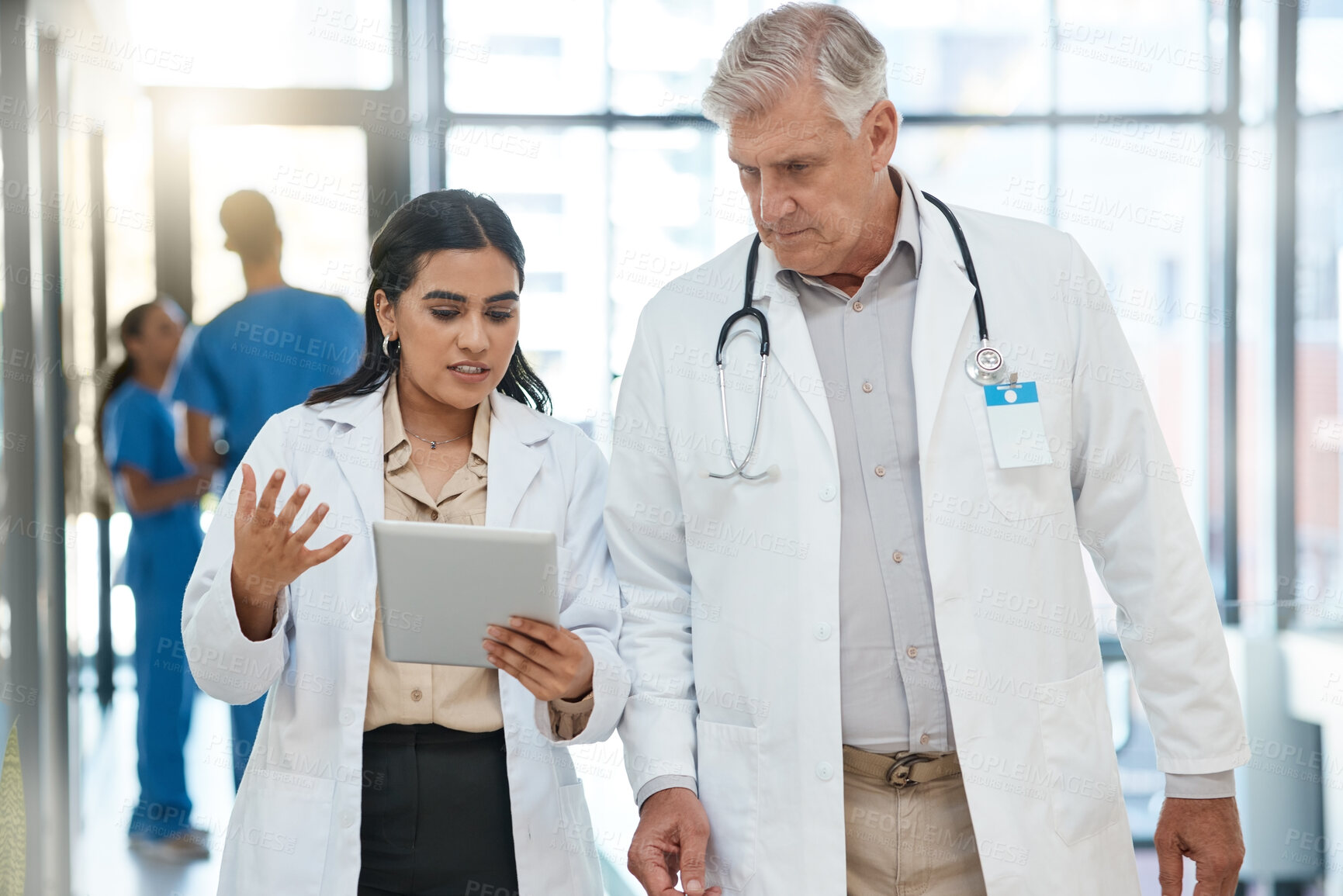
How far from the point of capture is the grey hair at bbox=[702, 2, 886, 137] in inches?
50.4

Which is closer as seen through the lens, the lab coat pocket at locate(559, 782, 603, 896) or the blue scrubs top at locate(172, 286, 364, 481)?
the lab coat pocket at locate(559, 782, 603, 896)

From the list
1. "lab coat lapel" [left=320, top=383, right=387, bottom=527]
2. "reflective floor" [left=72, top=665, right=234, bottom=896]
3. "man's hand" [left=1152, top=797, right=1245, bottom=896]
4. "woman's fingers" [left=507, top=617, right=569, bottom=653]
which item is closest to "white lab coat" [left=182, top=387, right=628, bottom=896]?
"lab coat lapel" [left=320, top=383, right=387, bottom=527]

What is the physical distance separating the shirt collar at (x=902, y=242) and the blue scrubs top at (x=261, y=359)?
7.07 feet

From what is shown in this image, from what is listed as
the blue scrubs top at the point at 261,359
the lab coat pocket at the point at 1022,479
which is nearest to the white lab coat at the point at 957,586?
the lab coat pocket at the point at 1022,479

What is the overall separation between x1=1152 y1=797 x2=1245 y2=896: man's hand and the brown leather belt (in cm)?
30

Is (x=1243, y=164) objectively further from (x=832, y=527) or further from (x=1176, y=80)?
(x=832, y=527)

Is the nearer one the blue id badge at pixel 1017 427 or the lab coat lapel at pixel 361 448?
the blue id badge at pixel 1017 427

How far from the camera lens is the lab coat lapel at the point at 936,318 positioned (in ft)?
4.25

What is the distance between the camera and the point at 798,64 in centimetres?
128

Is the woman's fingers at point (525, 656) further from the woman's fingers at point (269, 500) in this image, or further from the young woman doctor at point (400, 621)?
the woman's fingers at point (269, 500)

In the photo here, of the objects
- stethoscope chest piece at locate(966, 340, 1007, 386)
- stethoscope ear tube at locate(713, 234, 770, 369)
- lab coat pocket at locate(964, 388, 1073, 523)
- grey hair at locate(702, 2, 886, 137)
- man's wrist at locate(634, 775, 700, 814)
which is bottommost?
man's wrist at locate(634, 775, 700, 814)

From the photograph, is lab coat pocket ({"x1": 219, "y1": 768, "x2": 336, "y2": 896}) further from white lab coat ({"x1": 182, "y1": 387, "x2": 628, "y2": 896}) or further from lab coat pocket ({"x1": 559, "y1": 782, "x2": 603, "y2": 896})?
lab coat pocket ({"x1": 559, "y1": 782, "x2": 603, "y2": 896})

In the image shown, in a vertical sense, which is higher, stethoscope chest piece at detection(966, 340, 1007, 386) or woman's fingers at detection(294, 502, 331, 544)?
stethoscope chest piece at detection(966, 340, 1007, 386)

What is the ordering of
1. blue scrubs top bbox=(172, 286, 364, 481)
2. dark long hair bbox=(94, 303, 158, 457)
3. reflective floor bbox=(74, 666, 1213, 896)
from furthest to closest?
dark long hair bbox=(94, 303, 158, 457) < blue scrubs top bbox=(172, 286, 364, 481) < reflective floor bbox=(74, 666, 1213, 896)
